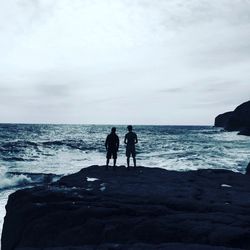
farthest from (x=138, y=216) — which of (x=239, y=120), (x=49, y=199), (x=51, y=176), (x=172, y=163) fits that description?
(x=239, y=120)

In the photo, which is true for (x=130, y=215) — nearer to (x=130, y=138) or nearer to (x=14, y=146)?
(x=130, y=138)

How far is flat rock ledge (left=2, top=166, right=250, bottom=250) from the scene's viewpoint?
673cm

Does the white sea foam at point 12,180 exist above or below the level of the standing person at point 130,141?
below

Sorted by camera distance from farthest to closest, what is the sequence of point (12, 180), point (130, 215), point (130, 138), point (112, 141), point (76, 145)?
point (76, 145), point (12, 180), point (130, 138), point (112, 141), point (130, 215)

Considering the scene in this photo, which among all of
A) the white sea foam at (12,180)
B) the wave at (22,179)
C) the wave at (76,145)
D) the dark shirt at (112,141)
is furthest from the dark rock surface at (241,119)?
the dark shirt at (112,141)

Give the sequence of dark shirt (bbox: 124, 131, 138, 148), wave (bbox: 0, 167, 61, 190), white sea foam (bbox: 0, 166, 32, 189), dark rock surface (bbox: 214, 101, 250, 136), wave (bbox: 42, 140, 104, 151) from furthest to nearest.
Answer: dark rock surface (bbox: 214, 101, 250, 136)
wave (bbox: 42, 140, 104, 151)
white sea foam (bbox: 0, 166, 32, 189)
wave (bbox: 0, 167, 61, 190)
dark shirt (bbox: 124, 131, 138, 148)

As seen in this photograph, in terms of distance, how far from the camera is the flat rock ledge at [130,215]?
265 inches

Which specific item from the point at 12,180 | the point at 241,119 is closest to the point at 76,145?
the point at 12,180

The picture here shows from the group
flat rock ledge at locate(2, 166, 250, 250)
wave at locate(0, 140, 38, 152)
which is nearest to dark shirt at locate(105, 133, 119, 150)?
flat rock ledge at locate(2, 166, 250, 250)

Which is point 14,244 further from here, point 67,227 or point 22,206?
point 67,227

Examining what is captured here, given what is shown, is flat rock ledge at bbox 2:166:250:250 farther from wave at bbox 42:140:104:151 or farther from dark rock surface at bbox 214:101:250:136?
dark rock surface at bbox 214:101:250:136

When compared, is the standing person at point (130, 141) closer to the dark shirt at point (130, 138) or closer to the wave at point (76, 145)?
the dark shirt at point (130, 138)

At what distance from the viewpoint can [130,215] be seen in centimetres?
793

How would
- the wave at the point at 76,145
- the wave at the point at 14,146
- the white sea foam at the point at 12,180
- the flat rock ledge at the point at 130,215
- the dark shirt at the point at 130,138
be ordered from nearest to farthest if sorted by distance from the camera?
1. the flat rock ledge at the point at 130,215
2. the dark shirt at the point at 130,138
3. the white sea foam at the point at 12,180
4. the wave at the point at 14,146
5. the wave at the point at 76,145
